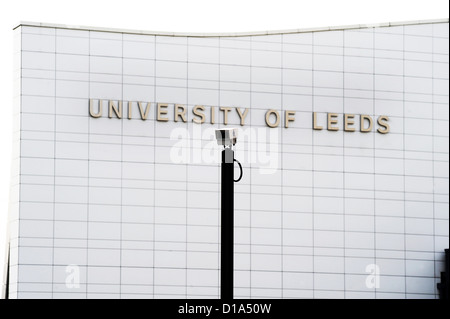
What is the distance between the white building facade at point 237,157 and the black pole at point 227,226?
6.47 m

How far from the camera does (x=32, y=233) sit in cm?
A: 1639

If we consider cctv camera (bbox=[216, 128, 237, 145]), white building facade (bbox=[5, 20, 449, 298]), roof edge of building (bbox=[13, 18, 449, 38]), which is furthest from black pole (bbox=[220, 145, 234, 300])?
roof edge of building (bbox=[13, 18, 449, 38])

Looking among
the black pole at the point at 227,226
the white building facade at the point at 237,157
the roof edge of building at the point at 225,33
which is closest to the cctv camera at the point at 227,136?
the black pole at the point at 227,226

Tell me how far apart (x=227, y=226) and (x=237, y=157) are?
6825mm

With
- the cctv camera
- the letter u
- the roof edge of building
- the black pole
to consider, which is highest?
the roof edge of building

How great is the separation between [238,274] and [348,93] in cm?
349

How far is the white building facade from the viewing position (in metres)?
16.5

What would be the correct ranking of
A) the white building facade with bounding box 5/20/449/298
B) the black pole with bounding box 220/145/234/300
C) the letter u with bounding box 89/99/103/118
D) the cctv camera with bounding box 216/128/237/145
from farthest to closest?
the letter u with bounding box 89/99/103/118 → the white building facade with bounding box 5/20/449/298 → the cctv camera with bounding box 216/128/237/145 → the black pole with bounding box 220/145/234/300

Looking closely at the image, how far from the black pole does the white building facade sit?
A: 21.2ft

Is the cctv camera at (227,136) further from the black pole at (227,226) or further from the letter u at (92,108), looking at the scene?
the letter u at (92,108)

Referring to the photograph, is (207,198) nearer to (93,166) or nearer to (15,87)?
(93,166)

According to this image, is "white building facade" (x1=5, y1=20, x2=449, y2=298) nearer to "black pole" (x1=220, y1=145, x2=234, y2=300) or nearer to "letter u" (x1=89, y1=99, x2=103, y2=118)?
"letter u" (x1=89, y1=99, x2=103, y2=118)

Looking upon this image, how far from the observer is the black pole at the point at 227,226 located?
9.98 m
